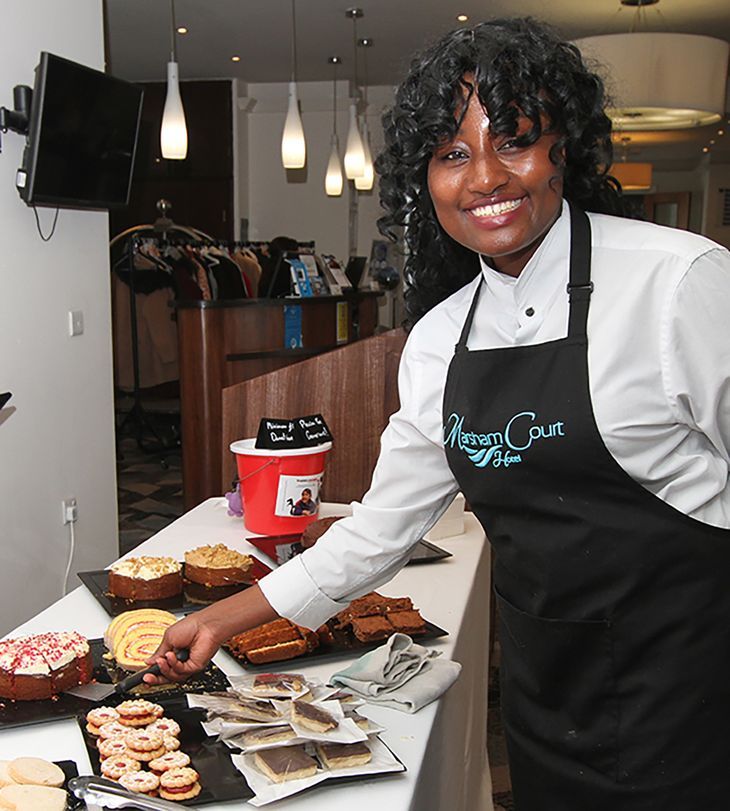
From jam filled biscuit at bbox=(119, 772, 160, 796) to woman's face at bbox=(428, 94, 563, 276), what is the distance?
725 millimetres

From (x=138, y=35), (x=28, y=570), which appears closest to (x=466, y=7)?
(x=138, y=35)

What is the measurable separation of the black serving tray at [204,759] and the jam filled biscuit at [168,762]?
15 mm

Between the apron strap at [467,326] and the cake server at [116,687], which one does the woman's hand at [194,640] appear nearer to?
the cake server at [116,687]

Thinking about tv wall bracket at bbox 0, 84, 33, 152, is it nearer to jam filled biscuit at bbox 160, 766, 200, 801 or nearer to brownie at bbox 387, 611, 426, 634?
brownie at bbox 387, 611, 426, 634

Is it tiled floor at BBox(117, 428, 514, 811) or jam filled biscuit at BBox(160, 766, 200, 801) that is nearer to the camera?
jam filled biscuit at BBox(160, 766, 200, 801)

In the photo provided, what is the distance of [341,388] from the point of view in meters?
2.79

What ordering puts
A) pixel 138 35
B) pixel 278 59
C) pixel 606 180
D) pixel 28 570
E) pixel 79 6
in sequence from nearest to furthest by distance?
pixel 606 180 → pixel 28 570 → pixel 79 6 → pixel 138 35 → pixel 278 59

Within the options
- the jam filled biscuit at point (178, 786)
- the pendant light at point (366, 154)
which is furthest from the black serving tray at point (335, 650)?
the pendant light at point (366, 154)

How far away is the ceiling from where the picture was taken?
6.68m

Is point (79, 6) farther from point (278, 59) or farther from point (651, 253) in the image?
point (278, 59)

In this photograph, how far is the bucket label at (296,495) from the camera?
2.12m

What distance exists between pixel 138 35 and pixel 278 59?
1286 mm

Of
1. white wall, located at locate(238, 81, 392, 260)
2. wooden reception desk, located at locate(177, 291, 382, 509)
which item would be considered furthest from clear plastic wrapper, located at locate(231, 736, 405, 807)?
white wall, located at locate(238, 81, 392, 260)

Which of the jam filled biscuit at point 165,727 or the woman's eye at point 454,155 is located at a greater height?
the woman's eye at point 454,155
